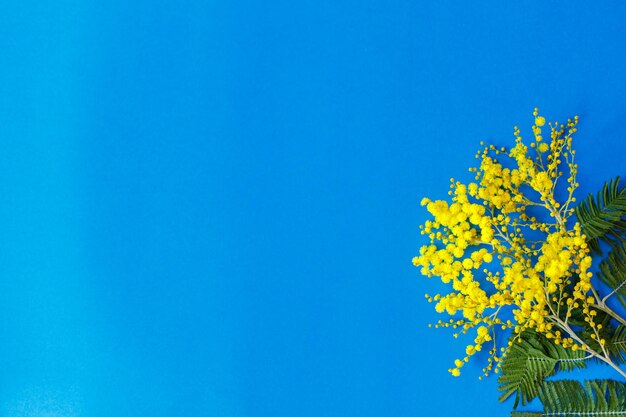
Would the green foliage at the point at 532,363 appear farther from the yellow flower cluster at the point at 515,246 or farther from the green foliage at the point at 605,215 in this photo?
the green foliage at the point at 605,215

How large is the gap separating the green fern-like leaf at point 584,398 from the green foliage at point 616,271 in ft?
0.88

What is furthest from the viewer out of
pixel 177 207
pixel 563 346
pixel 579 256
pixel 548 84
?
pixel 177 207

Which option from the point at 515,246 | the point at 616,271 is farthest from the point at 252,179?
the point at 616,271

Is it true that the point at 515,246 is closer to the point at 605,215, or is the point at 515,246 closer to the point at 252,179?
the point at 605,215

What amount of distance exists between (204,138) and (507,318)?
1.19m

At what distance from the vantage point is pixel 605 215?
6.19ft

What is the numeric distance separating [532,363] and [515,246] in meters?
0.41

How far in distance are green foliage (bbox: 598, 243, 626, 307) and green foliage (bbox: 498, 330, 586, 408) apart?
0.22m

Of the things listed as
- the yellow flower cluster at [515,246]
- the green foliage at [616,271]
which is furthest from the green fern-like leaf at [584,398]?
the green foliage at [616,271]

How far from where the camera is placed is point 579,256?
1695mm

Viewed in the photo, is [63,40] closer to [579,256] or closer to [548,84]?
[548,84]

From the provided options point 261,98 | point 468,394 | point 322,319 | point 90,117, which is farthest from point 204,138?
point 468,394

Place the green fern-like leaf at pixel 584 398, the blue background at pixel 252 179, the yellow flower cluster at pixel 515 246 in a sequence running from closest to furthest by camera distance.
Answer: the yellow flower cluster at pixel 515 246
the green fern-like leaf at pixel 584 398
the blue background at pixel 252 179

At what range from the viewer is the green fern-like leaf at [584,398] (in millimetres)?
1882
